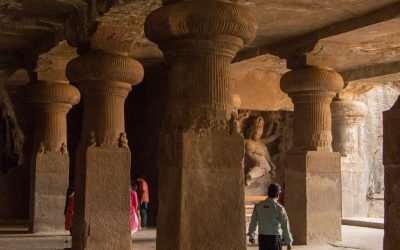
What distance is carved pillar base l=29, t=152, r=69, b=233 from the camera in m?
10.5

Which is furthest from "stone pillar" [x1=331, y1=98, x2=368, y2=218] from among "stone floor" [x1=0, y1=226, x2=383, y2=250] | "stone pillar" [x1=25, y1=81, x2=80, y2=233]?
"stone pillar" [x1=25, y1=81, x2=80, y2=233]

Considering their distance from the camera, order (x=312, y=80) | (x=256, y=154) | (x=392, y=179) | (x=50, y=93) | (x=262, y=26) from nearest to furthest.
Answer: (x=392, y=179) < (x=262, y=26) < (x=312, y=80) < (x=50, y=93) < (x=256, y=154)

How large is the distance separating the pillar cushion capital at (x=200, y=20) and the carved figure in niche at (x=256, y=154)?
28.2 ft

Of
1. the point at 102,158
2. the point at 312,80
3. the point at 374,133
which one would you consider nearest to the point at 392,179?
the point at 102,158

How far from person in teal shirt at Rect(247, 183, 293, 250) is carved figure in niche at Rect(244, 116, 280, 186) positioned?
7725 mm

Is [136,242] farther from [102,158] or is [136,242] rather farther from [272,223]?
[272,223]

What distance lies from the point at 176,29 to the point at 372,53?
574cm

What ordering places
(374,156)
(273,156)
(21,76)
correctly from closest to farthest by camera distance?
1. (21,76)
2. (273,156)
3. (374,156)

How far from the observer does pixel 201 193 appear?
17.2 ft

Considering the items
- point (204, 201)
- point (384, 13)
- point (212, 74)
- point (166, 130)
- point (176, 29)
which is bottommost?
A: point (204, 201)

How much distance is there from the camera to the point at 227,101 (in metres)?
5.36

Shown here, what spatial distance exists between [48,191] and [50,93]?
5.89 ft

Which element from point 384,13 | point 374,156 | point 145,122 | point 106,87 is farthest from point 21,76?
point 374,156

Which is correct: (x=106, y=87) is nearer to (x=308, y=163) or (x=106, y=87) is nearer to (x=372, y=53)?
(x=308, y=163)
